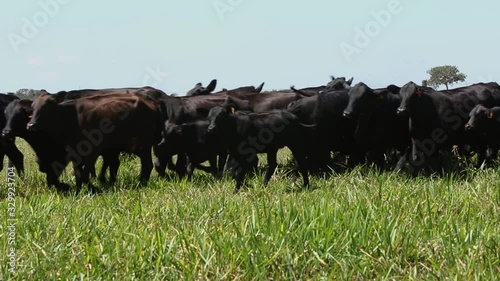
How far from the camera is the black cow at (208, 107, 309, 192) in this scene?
8.48 meters

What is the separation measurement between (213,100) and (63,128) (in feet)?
9.21

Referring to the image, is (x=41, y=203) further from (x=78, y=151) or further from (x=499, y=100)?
(x=499, y=100)

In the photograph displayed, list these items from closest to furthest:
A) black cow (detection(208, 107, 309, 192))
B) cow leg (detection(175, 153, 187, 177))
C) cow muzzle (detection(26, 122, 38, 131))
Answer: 1. black cow (detection(208, 107, 309, 192))
2. cow muzzle (detection(26, 122, 38, 131))
3. cow leg (detection(175, 153, 187, 177))

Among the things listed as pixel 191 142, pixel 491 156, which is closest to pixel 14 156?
pixel 191 142

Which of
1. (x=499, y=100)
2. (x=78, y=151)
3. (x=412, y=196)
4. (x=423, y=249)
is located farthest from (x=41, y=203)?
(x=499, y=100)

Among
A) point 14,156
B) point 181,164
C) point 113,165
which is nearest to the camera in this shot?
point 113,165

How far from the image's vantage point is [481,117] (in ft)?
31.0

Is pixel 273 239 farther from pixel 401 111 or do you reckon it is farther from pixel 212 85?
pixel 212 85

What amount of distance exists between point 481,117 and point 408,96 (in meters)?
1.00

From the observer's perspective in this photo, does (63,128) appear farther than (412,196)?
Yes

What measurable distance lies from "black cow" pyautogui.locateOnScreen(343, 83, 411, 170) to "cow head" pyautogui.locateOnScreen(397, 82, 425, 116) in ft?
1.21

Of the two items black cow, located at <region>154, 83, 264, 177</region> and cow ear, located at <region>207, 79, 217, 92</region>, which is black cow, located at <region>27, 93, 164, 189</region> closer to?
black cow, located at <region>154, 83, 264, 177</region>

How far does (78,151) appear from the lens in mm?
9391

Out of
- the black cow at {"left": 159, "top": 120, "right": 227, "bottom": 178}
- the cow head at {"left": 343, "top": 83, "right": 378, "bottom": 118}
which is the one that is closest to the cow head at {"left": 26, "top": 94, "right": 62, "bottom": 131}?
the black cow at {"left": 159, "top": 120, "right": 227, "bottom": 178}
